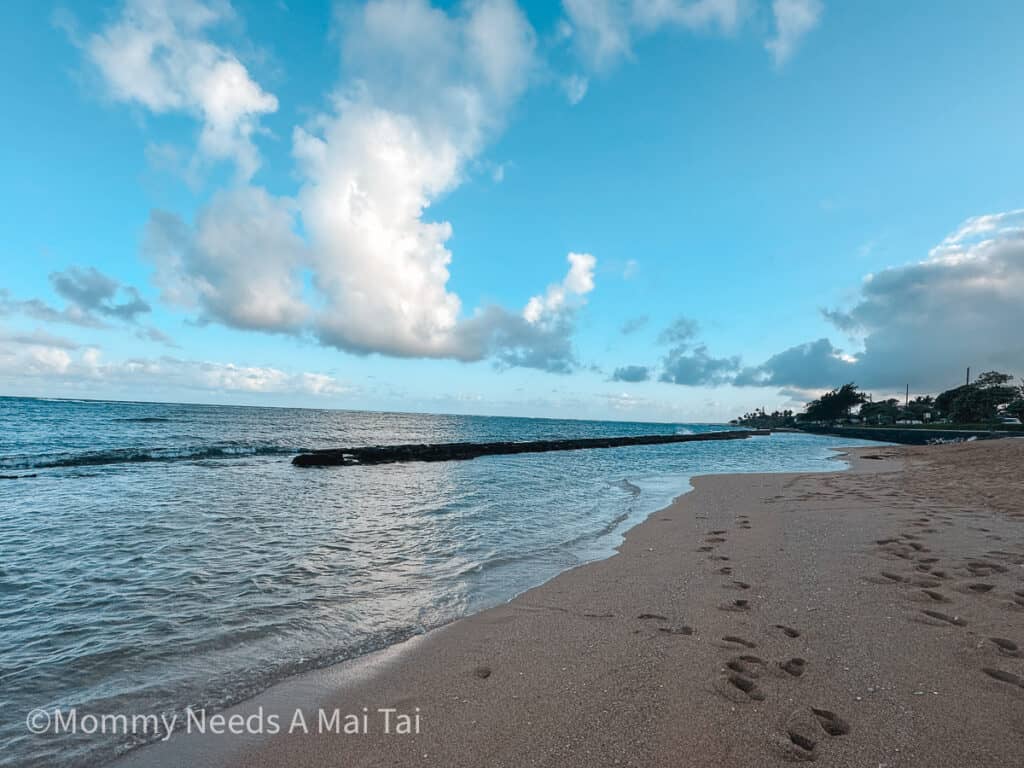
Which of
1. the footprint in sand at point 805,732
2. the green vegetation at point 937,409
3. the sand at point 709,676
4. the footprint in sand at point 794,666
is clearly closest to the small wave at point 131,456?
the sand at point 709,676

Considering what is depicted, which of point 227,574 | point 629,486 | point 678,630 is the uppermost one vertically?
point 678,630

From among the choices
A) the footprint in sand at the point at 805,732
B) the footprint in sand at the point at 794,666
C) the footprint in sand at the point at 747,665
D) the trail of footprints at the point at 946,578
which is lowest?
the footprint in sand at the point at 747,665

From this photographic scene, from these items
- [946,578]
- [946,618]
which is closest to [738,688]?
[946,618]

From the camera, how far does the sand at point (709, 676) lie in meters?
2.82

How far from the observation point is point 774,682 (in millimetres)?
3479

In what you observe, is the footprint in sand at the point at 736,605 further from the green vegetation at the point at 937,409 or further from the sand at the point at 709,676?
the green vegetation at the point at 937,409

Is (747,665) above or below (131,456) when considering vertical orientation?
above

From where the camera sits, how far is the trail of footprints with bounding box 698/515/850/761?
9.12 feet

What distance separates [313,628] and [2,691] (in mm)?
2457

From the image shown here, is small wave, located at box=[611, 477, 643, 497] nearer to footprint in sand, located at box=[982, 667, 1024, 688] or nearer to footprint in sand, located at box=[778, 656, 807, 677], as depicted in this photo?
footprint in sand, located at box=[778, 656, 807, 677]

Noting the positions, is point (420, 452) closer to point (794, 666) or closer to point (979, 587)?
point (979, 587)

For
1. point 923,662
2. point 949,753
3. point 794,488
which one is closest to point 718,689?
point 949,753

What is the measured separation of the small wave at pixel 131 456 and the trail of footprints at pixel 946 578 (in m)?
29.3

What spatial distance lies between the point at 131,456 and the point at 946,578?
3228cm
